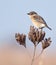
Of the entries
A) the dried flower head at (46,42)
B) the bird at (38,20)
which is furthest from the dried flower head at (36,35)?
the bird at (38,20)

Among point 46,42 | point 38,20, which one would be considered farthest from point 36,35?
point 38,20

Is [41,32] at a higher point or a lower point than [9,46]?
higher

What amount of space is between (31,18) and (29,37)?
98cm

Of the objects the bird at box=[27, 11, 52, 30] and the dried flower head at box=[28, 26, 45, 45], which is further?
the bird at box=[27, 11, 52, 30]

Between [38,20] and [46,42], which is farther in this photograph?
[38,20]

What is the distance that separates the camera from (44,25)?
5.54 m

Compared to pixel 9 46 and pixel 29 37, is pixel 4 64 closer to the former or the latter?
pixel 9 46

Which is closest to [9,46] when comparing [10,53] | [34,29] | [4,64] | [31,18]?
[10,53]

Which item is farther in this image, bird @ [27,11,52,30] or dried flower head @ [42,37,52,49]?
bird @ [27,11,52,30]

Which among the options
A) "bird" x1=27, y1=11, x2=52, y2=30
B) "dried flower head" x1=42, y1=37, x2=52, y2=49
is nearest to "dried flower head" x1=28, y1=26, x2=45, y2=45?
"dried flower head" x1=42, y1=37, x2=52, y2=49

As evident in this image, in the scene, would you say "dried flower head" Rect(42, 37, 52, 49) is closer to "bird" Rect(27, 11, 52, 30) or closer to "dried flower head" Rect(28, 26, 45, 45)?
"dried flower head" Rect(28, 26, 45, 45)

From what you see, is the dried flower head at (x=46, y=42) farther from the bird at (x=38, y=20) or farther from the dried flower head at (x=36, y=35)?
the bird at (x=38, y=20)

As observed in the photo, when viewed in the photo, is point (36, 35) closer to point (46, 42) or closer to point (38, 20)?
point (46, 42)

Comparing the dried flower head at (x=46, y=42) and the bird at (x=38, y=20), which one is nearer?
the dried flower head at (x=46, y=42)
